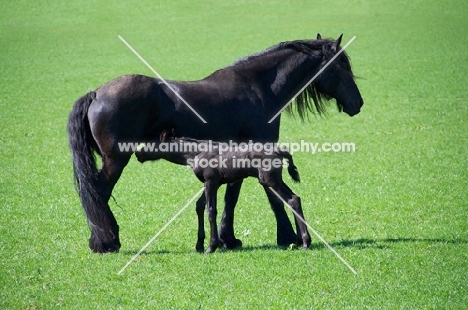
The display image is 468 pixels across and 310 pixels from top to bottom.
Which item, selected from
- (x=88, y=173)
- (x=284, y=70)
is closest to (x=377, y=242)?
(x=284, y=70)

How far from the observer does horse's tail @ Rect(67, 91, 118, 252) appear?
8.53m

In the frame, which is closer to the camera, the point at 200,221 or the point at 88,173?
the point at 88,173

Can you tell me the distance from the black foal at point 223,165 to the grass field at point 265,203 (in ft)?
2.11

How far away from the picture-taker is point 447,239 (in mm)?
9352

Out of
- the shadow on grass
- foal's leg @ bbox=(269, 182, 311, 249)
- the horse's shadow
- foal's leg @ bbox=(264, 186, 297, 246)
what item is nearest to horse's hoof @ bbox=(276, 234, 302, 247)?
foal's leg @ bbox=(264, 186, 297, 246)

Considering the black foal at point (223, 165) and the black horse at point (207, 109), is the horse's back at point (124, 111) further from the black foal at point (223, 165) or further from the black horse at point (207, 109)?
the black foal at point (223, 165)

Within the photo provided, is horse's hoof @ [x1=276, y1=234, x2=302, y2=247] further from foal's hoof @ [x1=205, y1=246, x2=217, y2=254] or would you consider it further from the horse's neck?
the horse's neck

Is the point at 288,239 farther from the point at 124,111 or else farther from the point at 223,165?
the point at 124,111

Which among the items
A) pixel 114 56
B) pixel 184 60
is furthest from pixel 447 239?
pixel 114 56

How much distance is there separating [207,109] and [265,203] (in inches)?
126

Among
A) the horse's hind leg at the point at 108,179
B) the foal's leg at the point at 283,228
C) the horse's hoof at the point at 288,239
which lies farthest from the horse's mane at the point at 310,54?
the horse's hind leg at the point at 108,179

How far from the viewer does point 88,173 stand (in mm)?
8555

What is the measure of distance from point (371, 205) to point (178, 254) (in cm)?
386

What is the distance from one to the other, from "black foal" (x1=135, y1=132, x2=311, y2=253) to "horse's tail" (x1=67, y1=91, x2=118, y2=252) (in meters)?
0.64
